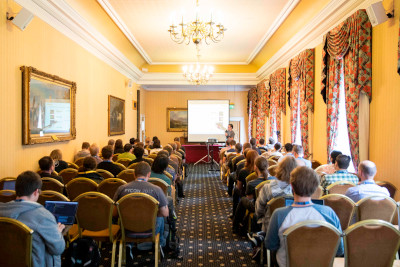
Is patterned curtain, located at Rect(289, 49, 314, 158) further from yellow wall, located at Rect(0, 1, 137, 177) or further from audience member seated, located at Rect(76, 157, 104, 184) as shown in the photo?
yellow wall, located at Rect(0, 1, 137, 177)

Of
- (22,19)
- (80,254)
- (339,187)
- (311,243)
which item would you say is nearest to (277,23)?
(339,187)

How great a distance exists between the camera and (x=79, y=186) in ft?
12.6

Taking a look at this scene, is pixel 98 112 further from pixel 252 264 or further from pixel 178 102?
pixel 178 102

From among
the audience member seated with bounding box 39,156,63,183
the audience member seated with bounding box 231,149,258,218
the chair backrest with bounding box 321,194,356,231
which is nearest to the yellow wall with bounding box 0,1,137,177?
the audience member seated with bounding box 39,156,63,183

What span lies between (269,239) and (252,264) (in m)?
1.49

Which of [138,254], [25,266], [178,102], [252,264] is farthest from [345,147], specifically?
[178,102]

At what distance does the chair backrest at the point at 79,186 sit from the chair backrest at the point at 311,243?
8.16 feet

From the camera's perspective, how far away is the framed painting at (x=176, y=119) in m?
16.4

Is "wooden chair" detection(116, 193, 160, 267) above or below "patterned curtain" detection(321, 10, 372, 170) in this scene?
below

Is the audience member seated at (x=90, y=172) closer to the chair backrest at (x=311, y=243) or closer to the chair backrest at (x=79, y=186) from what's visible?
the chair backrest at (x=79, y=186)

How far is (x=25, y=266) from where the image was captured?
2287mm

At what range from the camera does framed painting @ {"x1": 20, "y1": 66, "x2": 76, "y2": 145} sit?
507 cm

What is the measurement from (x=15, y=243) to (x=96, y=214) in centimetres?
104

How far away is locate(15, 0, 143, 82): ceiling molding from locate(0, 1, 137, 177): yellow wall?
14 centimetres
